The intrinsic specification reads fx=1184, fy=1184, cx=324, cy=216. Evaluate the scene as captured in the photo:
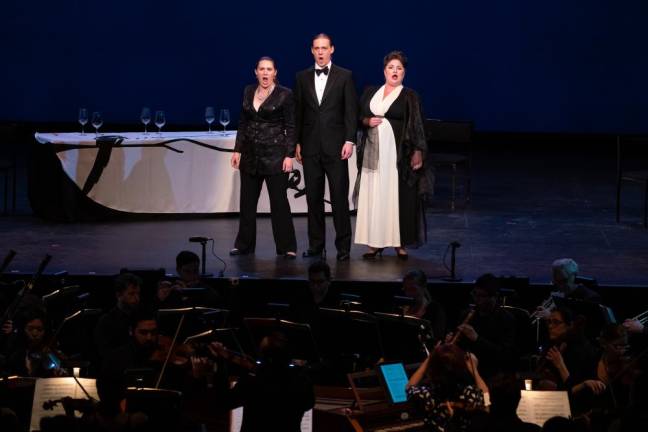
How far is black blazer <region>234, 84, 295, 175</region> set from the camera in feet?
26.0

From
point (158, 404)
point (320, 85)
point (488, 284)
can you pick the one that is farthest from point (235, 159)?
point (158, 404)

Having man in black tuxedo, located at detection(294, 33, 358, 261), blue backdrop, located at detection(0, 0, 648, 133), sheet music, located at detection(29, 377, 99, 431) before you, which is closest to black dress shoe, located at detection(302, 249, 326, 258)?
man in black tuxedo, located at detection(294, 33, 358, 261)

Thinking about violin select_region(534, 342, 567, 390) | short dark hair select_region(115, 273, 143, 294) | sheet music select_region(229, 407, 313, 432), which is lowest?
sheet music select_region(229, 407, 313, 432)

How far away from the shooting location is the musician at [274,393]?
458 centimetres

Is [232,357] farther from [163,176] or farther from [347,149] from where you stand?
[163,176]

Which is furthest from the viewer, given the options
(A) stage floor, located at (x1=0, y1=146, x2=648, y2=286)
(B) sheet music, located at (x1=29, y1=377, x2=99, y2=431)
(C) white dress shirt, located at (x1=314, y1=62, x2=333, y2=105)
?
(C) white dress shirt, located at (x1=314, y1=62, x2=333, y2=105)

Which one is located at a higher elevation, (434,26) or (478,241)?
(434,26)

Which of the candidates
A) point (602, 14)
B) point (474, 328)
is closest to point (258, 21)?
point (602, 14)

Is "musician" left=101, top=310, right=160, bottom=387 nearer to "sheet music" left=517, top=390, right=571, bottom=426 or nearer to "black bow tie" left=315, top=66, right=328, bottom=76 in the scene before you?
"sheet music" left=517, top=390, right=571, bottom=426

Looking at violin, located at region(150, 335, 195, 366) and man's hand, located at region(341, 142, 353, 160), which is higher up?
man's hand, located at region(341, 142, 353, 160)

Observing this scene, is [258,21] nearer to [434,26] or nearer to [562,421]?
[434,26]

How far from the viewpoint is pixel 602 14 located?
13.2 meters

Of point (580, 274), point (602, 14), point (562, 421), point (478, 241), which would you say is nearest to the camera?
point (562, 421)

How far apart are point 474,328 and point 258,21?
7716 millimetres
